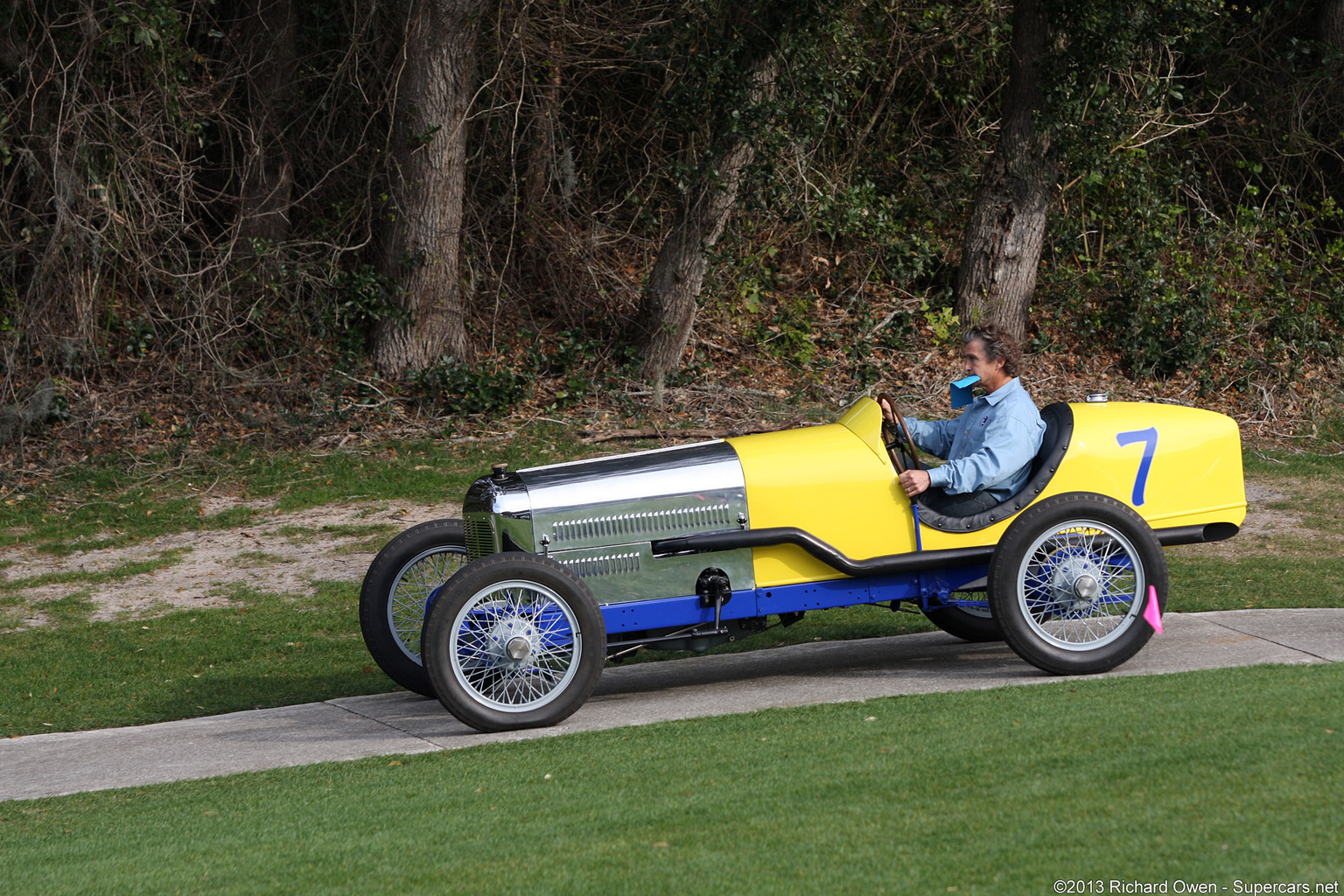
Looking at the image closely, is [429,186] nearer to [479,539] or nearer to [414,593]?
[414,593]

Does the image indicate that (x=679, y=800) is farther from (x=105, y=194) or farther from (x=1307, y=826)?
(x=105, y=194)

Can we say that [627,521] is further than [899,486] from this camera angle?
No

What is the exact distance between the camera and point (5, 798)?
517cm

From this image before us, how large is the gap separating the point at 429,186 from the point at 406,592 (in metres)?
8.46

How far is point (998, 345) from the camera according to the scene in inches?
240

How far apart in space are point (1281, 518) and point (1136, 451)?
535 cm

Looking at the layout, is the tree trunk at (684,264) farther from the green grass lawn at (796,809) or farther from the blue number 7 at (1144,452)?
the green grass lawn at (796,809)

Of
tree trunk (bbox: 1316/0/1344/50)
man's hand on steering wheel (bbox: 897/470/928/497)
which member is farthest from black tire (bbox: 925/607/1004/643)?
tree trunk (bbox: 1316/0/1344/50)

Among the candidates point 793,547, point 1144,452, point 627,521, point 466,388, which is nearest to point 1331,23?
point 466,388

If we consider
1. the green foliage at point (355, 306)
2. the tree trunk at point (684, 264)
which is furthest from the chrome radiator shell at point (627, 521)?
the green foliage at point (355, 306)

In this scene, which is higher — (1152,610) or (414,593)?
(414,593)

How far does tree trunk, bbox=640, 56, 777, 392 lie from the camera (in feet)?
46.2

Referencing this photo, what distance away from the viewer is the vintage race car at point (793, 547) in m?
5.51

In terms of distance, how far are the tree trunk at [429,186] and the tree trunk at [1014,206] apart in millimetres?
5964
